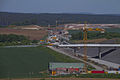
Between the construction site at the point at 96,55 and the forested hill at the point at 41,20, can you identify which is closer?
the construction site at the point at 96,55

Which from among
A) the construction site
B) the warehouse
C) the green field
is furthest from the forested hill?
the warehouse

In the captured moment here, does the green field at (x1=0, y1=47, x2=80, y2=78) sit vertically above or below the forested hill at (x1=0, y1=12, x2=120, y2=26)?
above

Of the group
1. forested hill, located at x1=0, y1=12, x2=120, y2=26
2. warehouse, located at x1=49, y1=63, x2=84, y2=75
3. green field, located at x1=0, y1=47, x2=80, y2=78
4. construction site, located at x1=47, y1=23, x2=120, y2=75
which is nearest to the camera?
green field, located at x1=0, y1=47, x2=80, y2=78

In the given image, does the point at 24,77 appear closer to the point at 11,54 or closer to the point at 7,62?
the point at 7,62

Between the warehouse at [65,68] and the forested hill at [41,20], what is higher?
the warehouse at [65,68]

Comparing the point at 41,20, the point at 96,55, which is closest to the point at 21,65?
the point at 96,55

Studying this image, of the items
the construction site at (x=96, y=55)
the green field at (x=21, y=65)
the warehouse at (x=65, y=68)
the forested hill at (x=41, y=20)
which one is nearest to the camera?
the green field at (x=21, y=65)

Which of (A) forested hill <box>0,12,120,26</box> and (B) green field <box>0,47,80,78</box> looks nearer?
(B) green field <box>0,47,80,78</box>

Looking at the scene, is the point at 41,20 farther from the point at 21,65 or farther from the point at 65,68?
the point at 65,68

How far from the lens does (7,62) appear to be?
1648 centimetres

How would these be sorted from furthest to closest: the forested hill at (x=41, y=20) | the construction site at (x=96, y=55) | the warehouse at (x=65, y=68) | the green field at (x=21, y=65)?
1. the forested hill at (x=41, y=20)
2. the construction site at (x=96, y=55)
3. the warehouse at (x=65, y=68)
4. the green field at (x=21, y=65)

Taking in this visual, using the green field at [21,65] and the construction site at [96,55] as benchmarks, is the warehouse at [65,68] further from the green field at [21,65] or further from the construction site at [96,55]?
the green field at [21,65]

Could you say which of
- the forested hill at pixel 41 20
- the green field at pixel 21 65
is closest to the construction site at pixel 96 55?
the green field at pixel 21 65

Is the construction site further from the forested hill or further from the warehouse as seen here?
the forested hill
